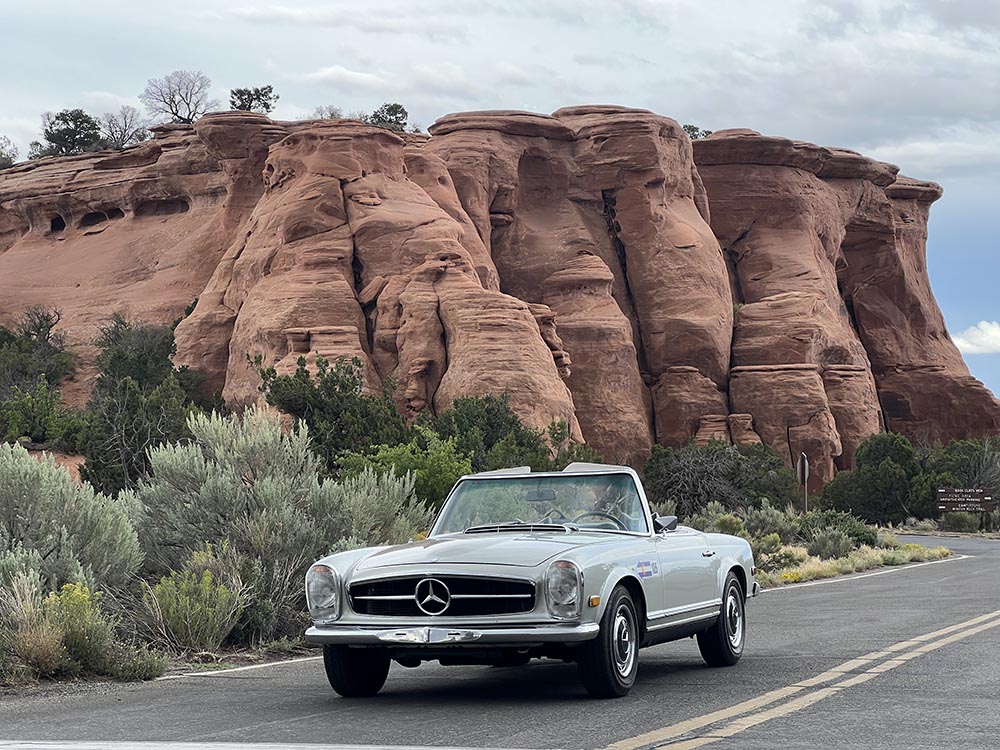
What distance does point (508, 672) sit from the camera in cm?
1128

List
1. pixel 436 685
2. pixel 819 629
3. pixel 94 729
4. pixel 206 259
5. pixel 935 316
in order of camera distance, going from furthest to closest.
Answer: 1. pixel 935 316
2. pixel 206 259
3. pixel 819 629
4. pixel 436 685
5. pixel 94 729

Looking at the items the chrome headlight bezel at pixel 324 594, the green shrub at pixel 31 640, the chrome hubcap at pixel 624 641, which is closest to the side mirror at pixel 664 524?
the chrome hubcap at pixel 624 641

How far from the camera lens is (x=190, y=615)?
12.4 m

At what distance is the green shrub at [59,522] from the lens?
12.6m

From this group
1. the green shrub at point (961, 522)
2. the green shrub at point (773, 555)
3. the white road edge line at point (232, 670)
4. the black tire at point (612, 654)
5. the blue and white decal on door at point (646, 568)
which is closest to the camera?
the black tire at point (612, 654)

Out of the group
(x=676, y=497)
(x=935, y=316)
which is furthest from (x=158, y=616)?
(x=935, y=316)

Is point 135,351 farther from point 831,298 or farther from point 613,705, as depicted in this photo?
point 613,705

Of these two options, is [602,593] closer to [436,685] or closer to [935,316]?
[436,685]

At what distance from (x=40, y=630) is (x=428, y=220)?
4165cm

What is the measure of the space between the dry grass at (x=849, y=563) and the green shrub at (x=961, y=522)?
17.2 metres

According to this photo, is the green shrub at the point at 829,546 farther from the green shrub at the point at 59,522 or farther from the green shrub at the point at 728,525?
the green shrub at the point at 59,522

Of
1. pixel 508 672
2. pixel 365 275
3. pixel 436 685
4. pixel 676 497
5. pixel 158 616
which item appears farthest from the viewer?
pixel 365 275

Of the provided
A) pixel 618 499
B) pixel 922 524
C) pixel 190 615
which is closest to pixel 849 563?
pixel 190 615

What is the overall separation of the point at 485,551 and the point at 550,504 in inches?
58.6
